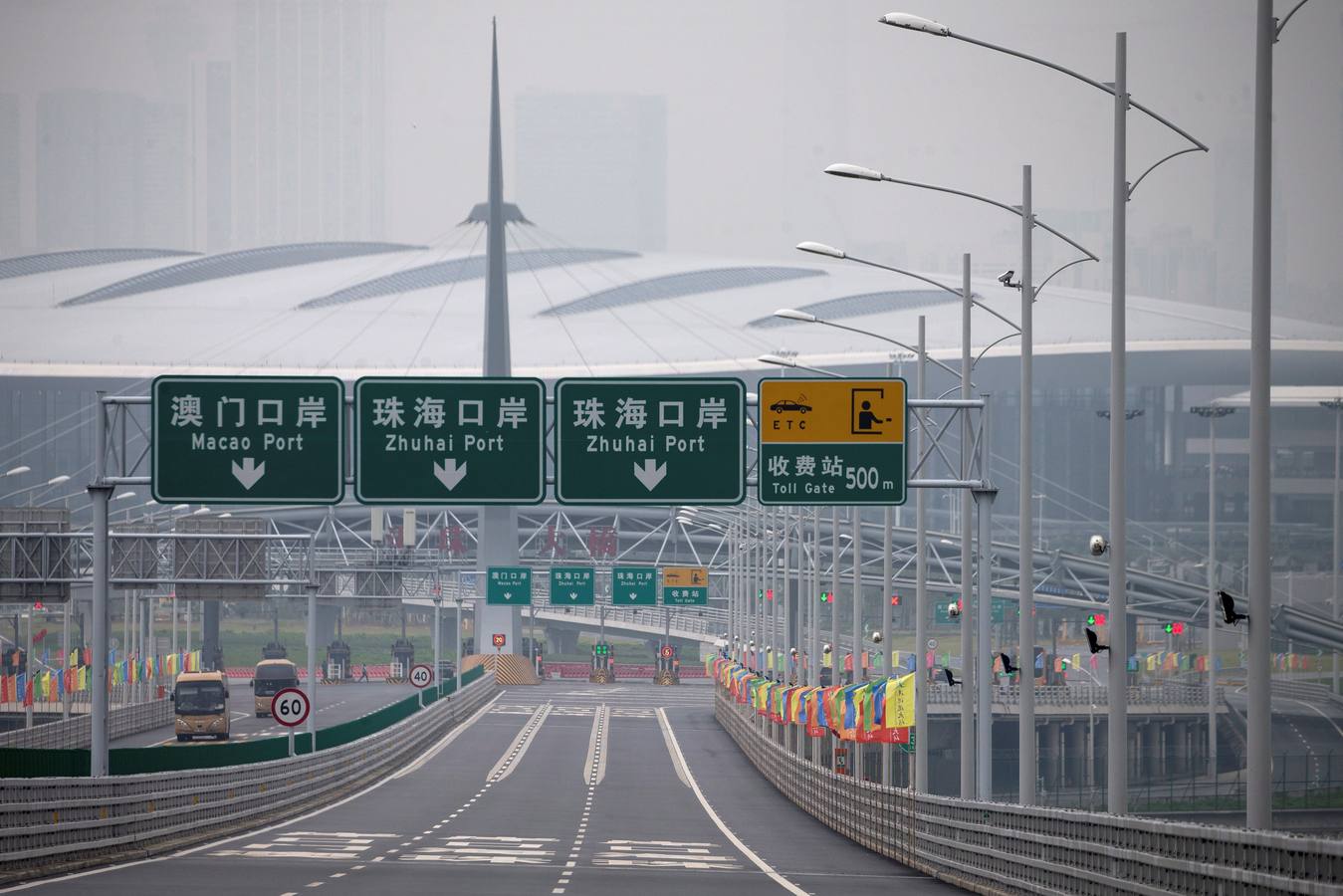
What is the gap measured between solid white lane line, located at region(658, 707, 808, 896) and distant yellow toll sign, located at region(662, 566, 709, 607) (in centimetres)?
1938

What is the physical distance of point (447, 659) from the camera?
186750mm

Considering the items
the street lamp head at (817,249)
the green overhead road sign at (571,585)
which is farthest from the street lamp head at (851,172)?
the green overhead road sign at (571,585)

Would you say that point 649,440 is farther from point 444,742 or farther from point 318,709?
point 318,709

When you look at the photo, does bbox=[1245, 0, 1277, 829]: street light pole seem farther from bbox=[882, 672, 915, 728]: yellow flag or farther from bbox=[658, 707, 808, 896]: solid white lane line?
bbox=[882, 672, 915, 728]: yellow flag

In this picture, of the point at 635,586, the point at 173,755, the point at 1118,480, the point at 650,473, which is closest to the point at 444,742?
the point at 635,586

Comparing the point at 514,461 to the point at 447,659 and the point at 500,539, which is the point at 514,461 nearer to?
the point at 500,539

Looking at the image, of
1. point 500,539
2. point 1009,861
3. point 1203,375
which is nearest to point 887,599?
point 1009,861

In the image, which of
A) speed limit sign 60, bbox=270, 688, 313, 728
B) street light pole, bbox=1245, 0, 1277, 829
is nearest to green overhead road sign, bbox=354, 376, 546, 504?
speed limit sign 60, bbox=270, 688, 313, 728

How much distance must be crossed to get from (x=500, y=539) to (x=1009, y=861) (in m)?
113

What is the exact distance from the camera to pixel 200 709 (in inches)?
3597

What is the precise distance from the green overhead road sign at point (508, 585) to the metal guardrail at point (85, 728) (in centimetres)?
2222

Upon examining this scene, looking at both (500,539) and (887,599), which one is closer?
(887,599)

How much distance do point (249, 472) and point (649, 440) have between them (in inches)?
291

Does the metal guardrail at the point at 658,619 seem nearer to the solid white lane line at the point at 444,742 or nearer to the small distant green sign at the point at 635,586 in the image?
the small distant green sign at the point at 635,586
